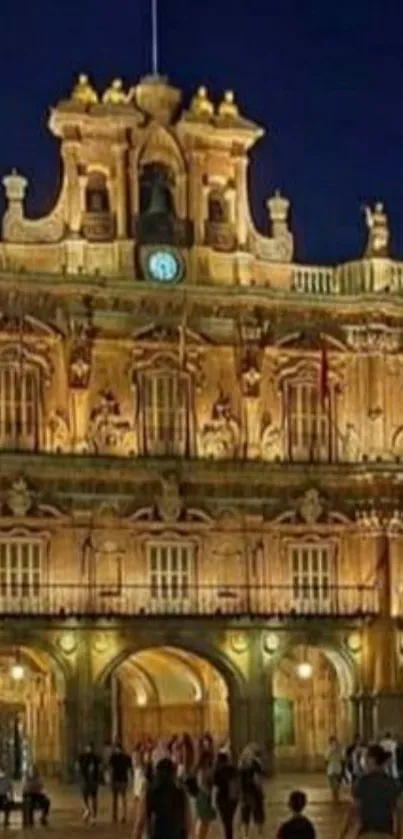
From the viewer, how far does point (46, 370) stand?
63.6 metres

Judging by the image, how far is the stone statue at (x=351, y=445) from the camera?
217 feet

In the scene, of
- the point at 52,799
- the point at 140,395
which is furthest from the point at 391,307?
the point at 52,799

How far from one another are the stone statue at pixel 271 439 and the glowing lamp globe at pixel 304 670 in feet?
22.2

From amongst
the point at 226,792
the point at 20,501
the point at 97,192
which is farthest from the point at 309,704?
the point at 226,792

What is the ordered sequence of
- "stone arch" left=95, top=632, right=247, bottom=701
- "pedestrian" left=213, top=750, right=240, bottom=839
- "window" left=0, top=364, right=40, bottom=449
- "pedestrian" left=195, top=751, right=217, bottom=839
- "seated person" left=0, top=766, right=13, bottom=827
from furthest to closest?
"window" left=0, top=364, right=40, bottom=449 → "stone arch" left=95, top=632, right=247, bottom=701 → "seated person" left=0, top=766, right=13, bottom=827 → "pedestrian" left=213, top=750, right=240, bottom=839 → "pedestrian" left=195, top=751, right=217, bottom=839

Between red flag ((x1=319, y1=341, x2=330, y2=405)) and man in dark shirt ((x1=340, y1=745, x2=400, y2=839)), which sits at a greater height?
red flag ((x1=319, y1=341, x2=330, y2=405))

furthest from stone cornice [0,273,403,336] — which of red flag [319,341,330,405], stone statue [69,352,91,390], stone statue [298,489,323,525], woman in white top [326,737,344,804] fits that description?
woman in white top [326,737,344,804]

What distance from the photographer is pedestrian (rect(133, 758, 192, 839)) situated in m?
22.1

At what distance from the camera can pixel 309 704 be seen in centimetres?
6775

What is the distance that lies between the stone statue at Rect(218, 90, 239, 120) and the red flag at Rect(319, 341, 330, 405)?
7499mm

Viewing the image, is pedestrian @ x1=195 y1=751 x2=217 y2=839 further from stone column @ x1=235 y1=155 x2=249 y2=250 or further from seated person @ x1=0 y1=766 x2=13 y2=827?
stone column @ x1=235 y1=155 x2=249 y2=250

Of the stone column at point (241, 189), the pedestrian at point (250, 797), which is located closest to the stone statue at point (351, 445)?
the stone column at point (241, 189)

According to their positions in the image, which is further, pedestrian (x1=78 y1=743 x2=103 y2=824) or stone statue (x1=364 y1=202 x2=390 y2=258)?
stone statue (x1=364 y1=202 x2=390 y2=258)

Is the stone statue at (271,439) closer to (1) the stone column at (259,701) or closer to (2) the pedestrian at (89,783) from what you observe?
(1) the stone column at (259,701)
